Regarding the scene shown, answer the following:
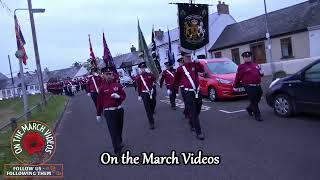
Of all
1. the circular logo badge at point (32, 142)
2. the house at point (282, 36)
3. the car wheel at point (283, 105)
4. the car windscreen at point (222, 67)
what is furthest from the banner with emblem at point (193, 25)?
the house at point (282, 36)

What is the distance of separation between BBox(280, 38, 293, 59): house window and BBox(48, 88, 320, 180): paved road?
21043 mm

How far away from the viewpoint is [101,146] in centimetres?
941

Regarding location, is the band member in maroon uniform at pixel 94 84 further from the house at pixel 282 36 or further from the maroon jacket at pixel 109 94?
the house at pixel 282 36

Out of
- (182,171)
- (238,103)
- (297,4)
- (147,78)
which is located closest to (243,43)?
(297,4)

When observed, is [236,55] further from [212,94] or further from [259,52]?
[212,94]

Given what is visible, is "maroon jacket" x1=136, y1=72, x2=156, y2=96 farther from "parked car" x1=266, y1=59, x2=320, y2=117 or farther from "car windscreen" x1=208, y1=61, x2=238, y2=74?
"car windscreen" x1=208, y1=61, x2=238, y2=74

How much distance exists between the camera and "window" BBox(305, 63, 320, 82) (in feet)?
30.3

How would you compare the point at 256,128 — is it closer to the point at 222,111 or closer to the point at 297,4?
the point at 222,111

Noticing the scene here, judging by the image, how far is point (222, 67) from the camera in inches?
655

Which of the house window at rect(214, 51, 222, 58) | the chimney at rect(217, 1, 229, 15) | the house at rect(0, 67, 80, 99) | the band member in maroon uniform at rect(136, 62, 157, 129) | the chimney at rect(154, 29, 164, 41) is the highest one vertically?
the chimney at rect(217, 1, 229, 15)

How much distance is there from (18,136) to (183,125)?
4582 millimetres

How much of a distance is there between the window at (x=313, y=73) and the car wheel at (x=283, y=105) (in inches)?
33.5

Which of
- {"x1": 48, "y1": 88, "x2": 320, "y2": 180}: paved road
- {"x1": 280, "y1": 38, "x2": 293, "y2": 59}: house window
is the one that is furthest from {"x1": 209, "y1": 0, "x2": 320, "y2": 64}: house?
{"x1": 48, "y1": 88, "x2": 320, "y2": 180}: paved road

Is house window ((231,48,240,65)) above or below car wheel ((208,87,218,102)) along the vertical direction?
above
